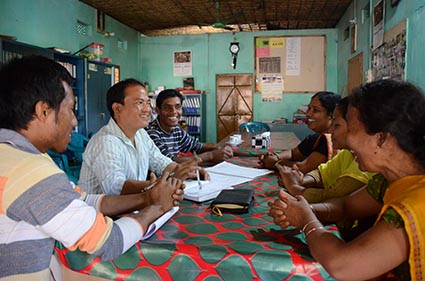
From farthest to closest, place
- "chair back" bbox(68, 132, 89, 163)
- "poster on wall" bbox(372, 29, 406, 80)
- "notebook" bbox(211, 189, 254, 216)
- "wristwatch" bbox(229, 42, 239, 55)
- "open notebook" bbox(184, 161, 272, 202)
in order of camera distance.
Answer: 1. "wristwatch" bbox(229, 42, 239, 55)
2. "chair back" bbox(68, 132, 89, 163)
3. "poster on wall" bbox(372, 29, 406, 80)
4. "open notebook" bbox(184, 161, 272, 202)
5. "notebook" bbox(211, 189, 254, 216)

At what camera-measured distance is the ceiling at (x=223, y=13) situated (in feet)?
20.6

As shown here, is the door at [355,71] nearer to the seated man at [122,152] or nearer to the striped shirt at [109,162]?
the seated man at [122,152]

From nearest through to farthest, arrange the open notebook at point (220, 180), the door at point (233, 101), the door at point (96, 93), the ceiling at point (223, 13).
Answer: the open notebook at point (220, 180)
the door at point (96, 93)
the ceiling at point (223, 13)
the door at point (233, 101)

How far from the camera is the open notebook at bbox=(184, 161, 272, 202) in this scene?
4.97 ft

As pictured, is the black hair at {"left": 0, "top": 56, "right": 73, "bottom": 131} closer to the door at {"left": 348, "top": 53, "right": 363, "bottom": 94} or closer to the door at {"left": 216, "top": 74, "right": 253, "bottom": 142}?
the door at {"left": 348, "top": 53, "right": 363, "bottom": 94}

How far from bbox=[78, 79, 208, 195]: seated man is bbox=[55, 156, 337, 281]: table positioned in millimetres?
569

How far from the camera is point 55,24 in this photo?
541cm

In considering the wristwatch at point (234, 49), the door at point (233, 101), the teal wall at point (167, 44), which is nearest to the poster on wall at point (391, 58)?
the teal wall at point (167, 44)

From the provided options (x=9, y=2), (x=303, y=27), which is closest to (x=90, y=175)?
(x=9, y=2)

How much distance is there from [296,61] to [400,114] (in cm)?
728

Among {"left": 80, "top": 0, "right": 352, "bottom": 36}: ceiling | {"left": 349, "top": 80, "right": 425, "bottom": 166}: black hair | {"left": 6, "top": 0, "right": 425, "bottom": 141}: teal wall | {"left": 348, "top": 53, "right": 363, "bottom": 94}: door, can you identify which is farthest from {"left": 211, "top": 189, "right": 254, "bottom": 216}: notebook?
{"left": 80, "top": 0, "right": 352, "bottom": 36}: ceiling

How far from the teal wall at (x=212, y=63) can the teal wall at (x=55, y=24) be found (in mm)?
1040

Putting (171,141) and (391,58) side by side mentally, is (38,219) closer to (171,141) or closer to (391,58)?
(171,141)

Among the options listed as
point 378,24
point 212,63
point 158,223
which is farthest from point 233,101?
point 158,223
